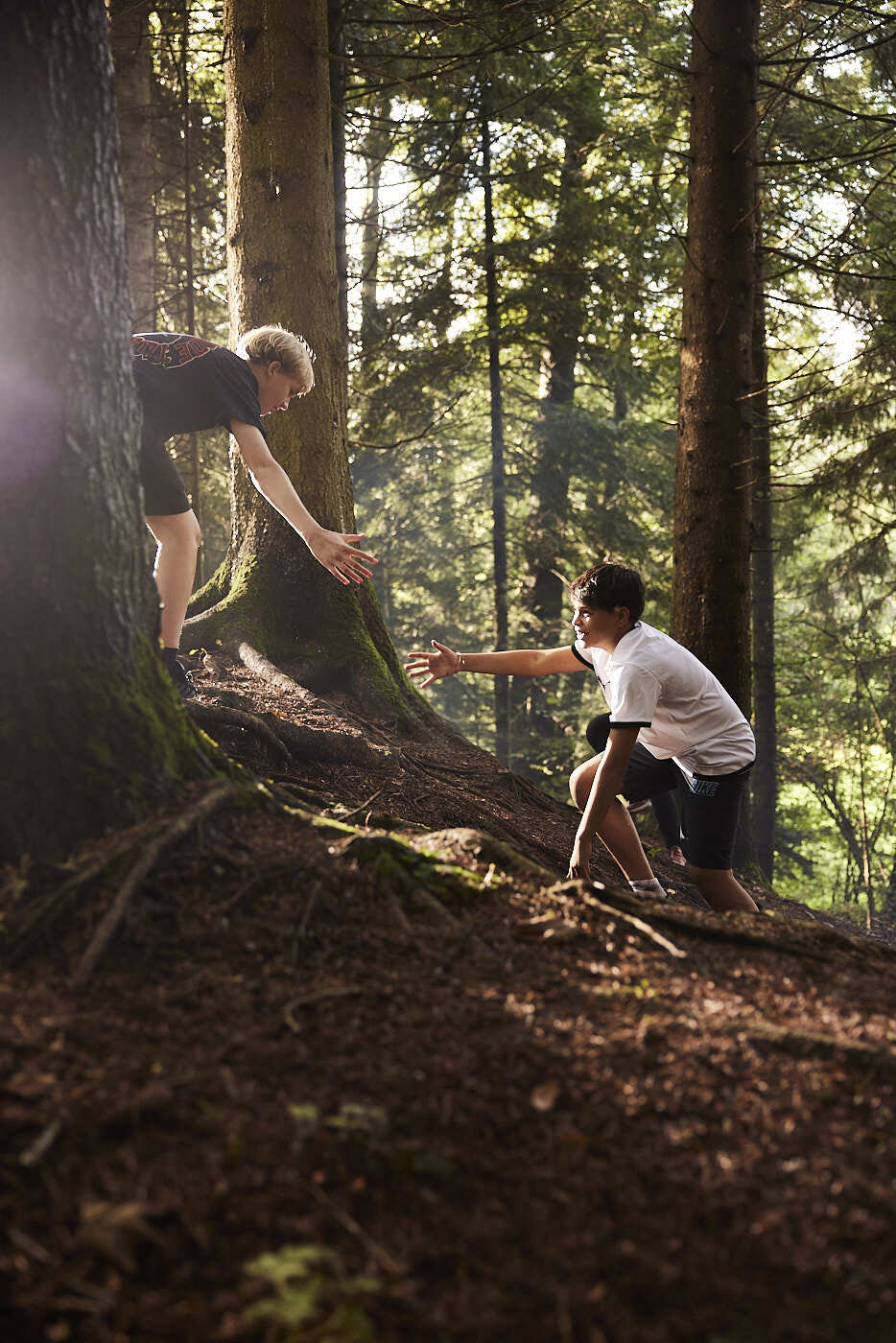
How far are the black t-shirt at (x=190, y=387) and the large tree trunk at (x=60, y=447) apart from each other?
1.53 meters

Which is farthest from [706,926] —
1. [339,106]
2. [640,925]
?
[339,106]

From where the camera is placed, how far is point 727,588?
6.64 m

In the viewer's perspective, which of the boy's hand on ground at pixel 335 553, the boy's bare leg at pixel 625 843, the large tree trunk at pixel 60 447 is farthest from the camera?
the boy's bare leg at pixel 625 843

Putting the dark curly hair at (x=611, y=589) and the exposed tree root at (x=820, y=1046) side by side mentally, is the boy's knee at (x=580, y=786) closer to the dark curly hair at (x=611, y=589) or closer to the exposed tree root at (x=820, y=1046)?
the dark curly hair at (x=611, y=589)

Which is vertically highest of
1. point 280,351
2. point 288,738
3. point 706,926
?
point 280,351

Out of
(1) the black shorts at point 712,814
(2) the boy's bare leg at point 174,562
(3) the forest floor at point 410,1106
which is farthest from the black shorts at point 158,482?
(1) the black shorts at point 712,814

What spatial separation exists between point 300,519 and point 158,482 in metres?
1.03

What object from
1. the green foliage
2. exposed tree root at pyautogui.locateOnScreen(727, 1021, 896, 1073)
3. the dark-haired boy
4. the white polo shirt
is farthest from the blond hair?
the green foliage

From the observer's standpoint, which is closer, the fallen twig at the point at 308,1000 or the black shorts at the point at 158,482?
the fallen twig at the point at 308,1000

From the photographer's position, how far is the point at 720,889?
16.4 ft

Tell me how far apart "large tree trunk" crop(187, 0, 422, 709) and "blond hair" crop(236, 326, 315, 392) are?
1.80m

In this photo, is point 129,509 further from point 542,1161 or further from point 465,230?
point 465,230

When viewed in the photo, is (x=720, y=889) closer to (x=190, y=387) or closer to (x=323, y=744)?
(x=323, y=744)

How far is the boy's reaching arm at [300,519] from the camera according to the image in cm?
377
